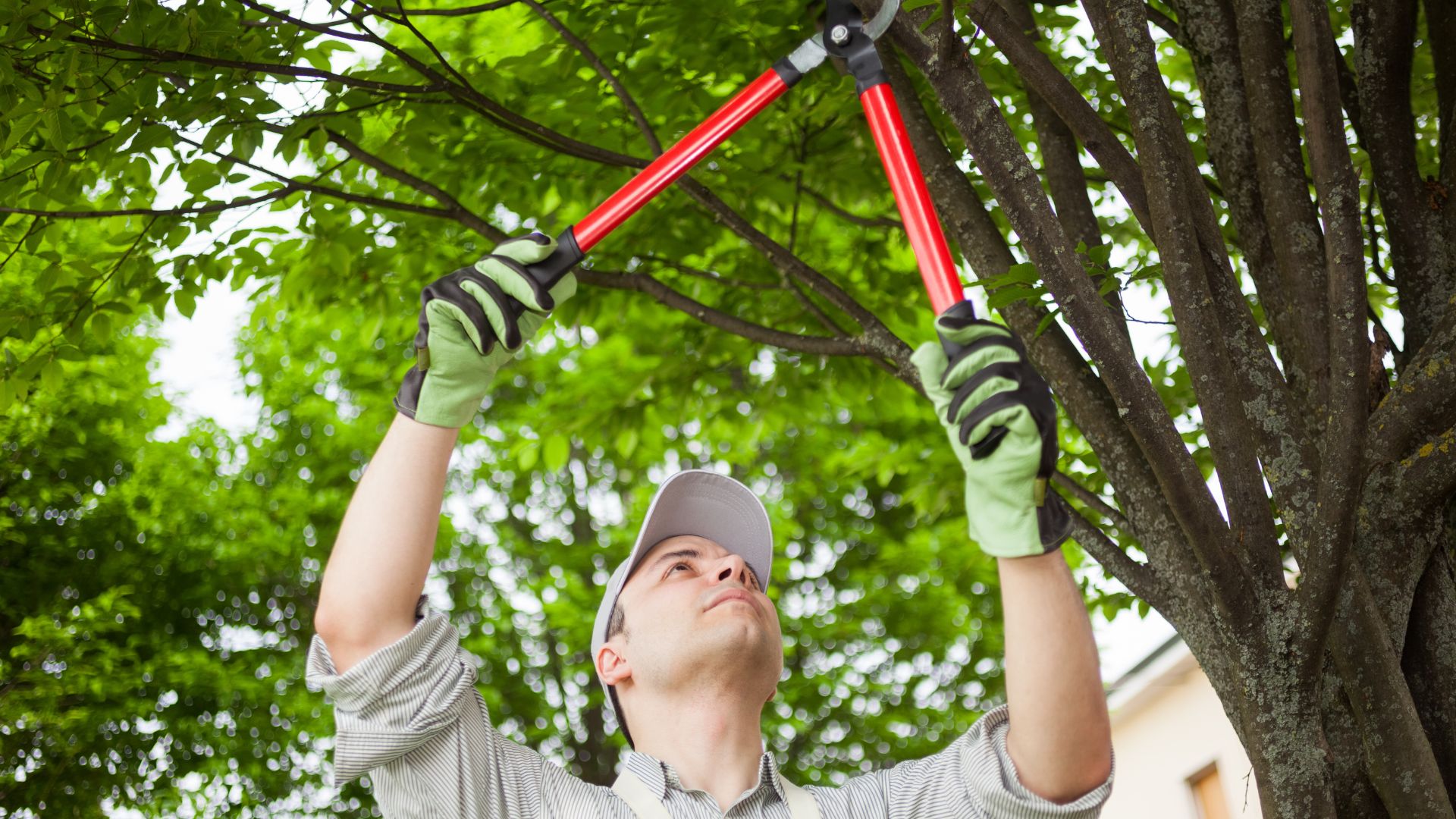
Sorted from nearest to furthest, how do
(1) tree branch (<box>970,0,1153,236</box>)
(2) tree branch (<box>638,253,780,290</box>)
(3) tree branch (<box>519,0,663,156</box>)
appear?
1. (1) tree branch (<box>970,0,1153,236</box>)
2. (3) tree branch (<box>519,0,663,156</box>)
3. (2) tree branch (<box>638,253,780,290</box>)

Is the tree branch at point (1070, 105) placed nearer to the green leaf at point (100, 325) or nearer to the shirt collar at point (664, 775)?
the shirt collar at point (664, 775)

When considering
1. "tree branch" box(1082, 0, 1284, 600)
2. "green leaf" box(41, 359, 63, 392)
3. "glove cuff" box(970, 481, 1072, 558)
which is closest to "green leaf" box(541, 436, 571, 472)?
"green leaf" box(41, 359, 63, 392)

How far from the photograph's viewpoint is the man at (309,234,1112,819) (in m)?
1.81

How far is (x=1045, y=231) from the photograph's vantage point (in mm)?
2662

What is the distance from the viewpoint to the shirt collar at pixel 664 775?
2359 mm


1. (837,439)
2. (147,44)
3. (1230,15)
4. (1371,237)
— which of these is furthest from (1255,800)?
(147,44)

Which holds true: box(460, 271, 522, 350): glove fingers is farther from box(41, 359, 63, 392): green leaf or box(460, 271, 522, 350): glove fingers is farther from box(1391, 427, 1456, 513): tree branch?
box(41, 359, 63, 392): green leaf

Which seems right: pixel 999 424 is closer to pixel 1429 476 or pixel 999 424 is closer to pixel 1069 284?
pixel 1069 284

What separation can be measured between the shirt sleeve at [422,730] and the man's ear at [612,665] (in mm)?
451

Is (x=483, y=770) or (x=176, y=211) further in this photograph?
(x=176, y=211)

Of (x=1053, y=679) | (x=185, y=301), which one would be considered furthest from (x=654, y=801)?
(x=185, y=301)

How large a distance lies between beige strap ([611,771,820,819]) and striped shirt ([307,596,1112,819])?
0.02 metres

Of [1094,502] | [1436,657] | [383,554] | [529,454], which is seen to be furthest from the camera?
[529,454]

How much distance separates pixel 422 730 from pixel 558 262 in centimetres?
77
